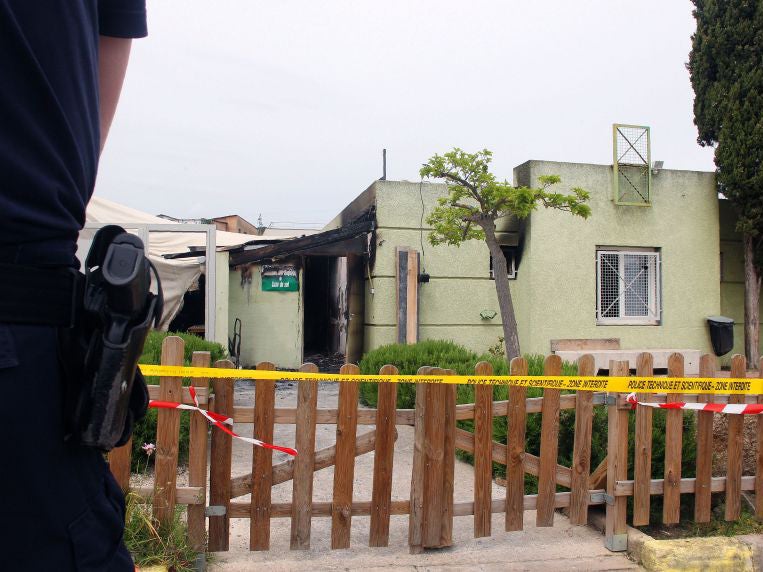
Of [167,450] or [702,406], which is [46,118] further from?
[702,406]

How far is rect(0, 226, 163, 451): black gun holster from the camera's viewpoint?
111cm

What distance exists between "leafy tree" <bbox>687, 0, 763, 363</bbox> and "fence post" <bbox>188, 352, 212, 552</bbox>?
10611 millimetres

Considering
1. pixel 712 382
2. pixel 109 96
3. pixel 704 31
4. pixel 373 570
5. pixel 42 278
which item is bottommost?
pixel 373 570

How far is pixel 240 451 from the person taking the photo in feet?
20.7

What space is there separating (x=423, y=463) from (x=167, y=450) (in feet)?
4.96

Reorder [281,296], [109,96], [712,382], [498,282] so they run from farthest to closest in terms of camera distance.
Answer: [281,296]
[498,282]
[712,382]
[109,96]

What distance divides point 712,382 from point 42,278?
4482 mm

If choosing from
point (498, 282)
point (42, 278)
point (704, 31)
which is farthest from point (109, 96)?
point (704, 31)

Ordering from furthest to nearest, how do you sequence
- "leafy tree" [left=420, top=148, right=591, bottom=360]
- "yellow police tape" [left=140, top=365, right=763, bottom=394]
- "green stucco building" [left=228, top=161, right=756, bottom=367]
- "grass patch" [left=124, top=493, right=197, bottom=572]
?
"green stucco building" [left=228, top=161, right=756, bottom=367], "leafy tree" [left=420, top=148, right=591, bottom=360], "yellow police tape" [left=140, top=365, right=763, bottom=394], "grass patch" [left=124, top=493, right=197, bottom=572]

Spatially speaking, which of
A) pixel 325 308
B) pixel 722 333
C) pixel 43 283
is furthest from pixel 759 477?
pixel 325 308

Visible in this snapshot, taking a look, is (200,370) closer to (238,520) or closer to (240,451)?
(238,520)

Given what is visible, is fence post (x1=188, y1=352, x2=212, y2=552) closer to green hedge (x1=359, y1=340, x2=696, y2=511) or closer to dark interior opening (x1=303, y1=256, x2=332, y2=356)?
green hedge (x1=359, y1=340, x2=696, y2=511)

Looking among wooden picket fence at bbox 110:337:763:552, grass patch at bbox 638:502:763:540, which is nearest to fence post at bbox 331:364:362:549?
wooden picket fence at bbox 110:337:763:552

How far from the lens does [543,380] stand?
4164 millimetres
